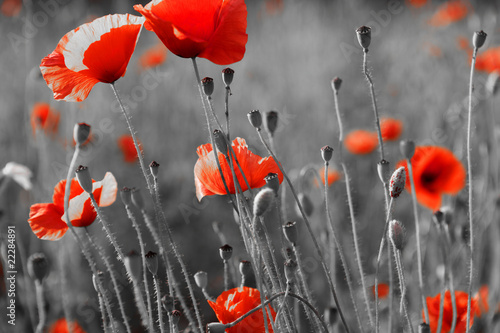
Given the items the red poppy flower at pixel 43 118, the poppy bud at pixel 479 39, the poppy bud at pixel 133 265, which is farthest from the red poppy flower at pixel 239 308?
the red poppy flower at pixel 43 118

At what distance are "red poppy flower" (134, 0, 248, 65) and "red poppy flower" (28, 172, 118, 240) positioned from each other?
0.84 ft

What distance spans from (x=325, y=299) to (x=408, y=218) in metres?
0.57

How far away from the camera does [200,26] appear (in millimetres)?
740

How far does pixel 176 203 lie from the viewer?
2.37 meters

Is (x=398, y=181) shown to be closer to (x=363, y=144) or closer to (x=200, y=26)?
(x=200, y=26)

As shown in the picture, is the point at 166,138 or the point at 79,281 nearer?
the point at 79,281

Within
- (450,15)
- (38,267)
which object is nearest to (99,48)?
(38,267)

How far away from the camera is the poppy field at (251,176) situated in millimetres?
763

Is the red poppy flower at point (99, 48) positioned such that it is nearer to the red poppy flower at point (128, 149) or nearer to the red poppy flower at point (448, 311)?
the red poppy flower at point (448, 311)

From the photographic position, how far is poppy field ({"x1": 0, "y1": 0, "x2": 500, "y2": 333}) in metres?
0.76

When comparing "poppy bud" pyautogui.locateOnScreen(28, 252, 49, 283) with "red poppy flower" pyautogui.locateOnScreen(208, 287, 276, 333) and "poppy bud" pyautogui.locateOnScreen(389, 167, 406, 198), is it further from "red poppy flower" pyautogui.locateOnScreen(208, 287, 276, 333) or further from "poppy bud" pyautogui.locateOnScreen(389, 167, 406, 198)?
"poppy bud" pyautogui.locateOnScreen(389, 167, 406, 198)

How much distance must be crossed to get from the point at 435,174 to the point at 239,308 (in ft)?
2.95

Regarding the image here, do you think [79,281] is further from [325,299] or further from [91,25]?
[91,25]

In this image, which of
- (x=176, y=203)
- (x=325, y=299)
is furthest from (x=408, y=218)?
(x=176, y=203)
